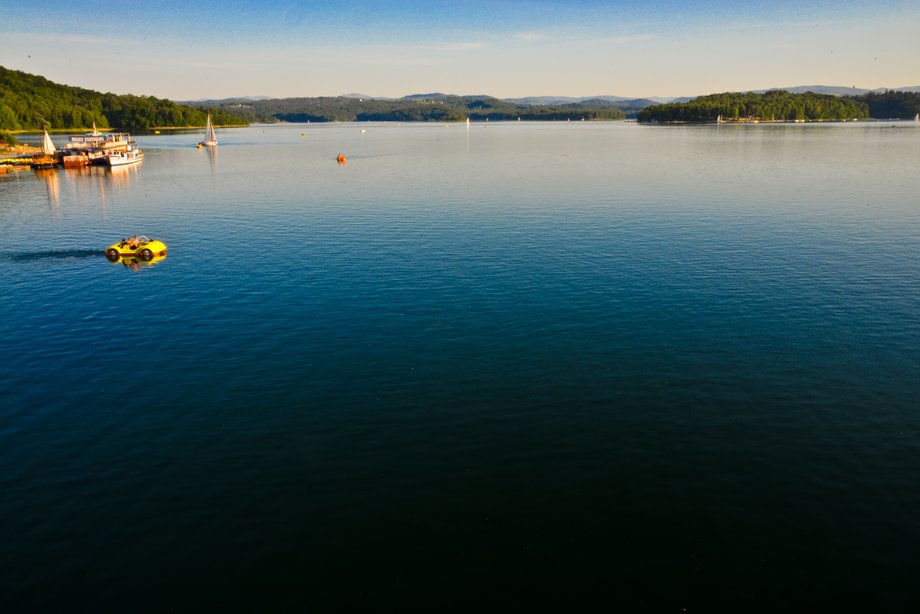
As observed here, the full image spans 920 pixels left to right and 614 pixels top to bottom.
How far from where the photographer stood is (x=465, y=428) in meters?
39.1

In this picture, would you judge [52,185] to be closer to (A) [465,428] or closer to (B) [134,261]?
(B) [134,261]

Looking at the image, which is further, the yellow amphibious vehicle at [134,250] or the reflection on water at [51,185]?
the reflection on water at [51,185]

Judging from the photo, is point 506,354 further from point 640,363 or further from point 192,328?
point 192,328

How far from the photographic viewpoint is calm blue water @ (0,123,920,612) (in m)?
27.3

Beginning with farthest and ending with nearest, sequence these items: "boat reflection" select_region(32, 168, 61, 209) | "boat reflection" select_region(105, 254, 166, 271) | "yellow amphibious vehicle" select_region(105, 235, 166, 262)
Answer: "boat reflection" select_region(32, 168, 61, 209)
"yellow amphibious vehicle" select_region(105, 235, 166, 262)
"boat reflection" select_region(105, 254, 166, 271)

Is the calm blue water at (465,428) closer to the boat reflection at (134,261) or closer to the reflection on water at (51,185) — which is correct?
the boat reflection at (134,261)

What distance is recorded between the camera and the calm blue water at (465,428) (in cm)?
2734

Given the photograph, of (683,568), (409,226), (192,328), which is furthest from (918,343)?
(409,226)

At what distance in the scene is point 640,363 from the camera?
48000 millimetres

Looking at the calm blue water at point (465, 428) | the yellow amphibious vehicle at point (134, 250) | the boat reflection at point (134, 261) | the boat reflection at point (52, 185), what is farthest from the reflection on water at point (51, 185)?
the calm blue water at point (465, 428)

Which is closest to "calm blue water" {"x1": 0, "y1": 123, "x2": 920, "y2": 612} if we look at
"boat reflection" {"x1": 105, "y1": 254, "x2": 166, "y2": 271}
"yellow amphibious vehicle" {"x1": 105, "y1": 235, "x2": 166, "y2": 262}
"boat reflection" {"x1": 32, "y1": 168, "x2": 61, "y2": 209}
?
"boat reflection" {"x1": 105, "y1": 254, "x2": 166, "y2": 271}

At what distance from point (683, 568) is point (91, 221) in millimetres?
122222

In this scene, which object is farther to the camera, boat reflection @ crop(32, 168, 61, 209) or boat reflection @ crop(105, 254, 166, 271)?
boat reflection @ crop(32, 168, 61, 209)

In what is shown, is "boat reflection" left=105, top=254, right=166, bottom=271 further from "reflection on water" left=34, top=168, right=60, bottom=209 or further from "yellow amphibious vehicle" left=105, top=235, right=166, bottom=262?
"reflection on water" left=34, top=168, right=60, bottom=209
